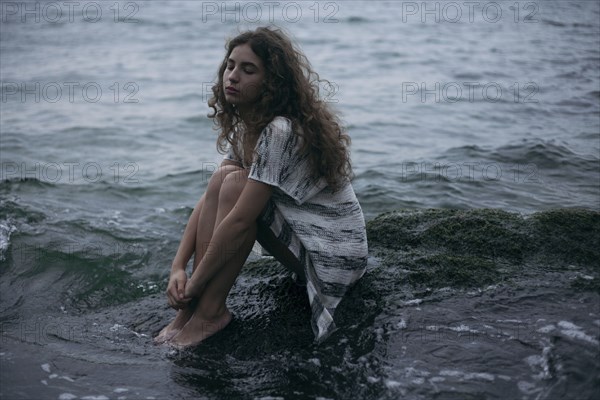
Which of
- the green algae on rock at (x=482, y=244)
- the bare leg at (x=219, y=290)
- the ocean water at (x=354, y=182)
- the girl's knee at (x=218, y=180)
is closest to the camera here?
the ocean water at (x=354, y=182)

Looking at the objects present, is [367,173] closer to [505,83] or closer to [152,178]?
[152,178]

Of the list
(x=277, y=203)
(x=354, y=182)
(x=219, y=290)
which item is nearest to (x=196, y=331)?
(x=219, y=290)

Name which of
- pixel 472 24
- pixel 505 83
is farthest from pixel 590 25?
pixel 505 83

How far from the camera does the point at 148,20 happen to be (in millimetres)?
17781

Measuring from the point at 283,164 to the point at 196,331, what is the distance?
3.52 feet

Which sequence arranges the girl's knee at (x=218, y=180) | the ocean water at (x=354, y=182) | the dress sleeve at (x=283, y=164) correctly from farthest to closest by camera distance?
the girl's knee at (x=218, y=180) < the dress sleeve at (x=283, y=164) < the ocean water at (x=354, y=182)

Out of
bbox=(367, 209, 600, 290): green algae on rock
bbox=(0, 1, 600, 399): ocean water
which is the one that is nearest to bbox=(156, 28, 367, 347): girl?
bbox=(0, 1, 600, 399): ocean water

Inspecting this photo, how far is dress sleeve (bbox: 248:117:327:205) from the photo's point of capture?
11.6 ft

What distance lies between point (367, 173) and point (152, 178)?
8.87ft

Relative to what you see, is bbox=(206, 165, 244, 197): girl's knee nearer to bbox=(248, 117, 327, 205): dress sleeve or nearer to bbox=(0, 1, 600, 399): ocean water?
bbox=(248, 117, 327, 205): dress sleeve

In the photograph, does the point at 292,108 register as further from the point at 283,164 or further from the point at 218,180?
the point at 218,180

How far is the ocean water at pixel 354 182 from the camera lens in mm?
3307

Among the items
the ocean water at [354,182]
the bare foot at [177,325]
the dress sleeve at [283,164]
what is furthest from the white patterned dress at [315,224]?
the bare foot at [177,325]

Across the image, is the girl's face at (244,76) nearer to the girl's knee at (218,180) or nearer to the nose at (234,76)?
the nose at (234,76)
